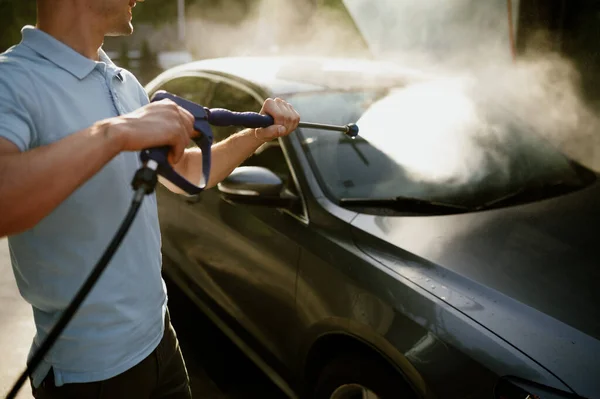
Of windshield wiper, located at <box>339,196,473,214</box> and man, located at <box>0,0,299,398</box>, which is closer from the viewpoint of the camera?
man, located at <box>0,0,299,398</box>

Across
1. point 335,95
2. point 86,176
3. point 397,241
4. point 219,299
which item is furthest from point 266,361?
point 86,176

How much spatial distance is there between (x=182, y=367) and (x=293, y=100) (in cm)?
134

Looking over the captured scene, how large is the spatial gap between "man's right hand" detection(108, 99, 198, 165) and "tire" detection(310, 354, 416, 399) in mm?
1136

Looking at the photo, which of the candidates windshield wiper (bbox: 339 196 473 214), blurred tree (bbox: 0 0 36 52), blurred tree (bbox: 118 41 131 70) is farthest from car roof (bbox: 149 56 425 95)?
blurred tree (bbox: 0 0 36 52)

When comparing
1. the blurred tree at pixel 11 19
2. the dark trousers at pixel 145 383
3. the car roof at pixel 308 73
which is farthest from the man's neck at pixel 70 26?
the blurred tree at pixel 11 19

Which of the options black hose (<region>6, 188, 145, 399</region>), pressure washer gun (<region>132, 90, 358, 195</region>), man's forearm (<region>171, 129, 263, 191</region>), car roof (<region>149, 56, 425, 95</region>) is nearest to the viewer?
black hose (<region>6, 188, 145, 399</region>)

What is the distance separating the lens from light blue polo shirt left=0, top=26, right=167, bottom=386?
1089mm

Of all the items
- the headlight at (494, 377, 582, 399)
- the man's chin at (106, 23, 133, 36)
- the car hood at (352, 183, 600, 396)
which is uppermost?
the man's chin at (106, 23, 133, 36)

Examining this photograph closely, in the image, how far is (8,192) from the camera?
85 centimetres

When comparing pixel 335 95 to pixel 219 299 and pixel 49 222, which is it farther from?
pixel 49 222

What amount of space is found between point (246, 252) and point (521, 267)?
123 centimetres

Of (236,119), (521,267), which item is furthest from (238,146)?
(521,267)

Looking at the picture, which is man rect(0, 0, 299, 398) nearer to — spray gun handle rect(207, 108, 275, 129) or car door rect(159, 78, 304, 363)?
spray gun handle rect(207, 108, 275, 129)

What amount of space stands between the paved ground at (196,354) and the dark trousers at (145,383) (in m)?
1.15
